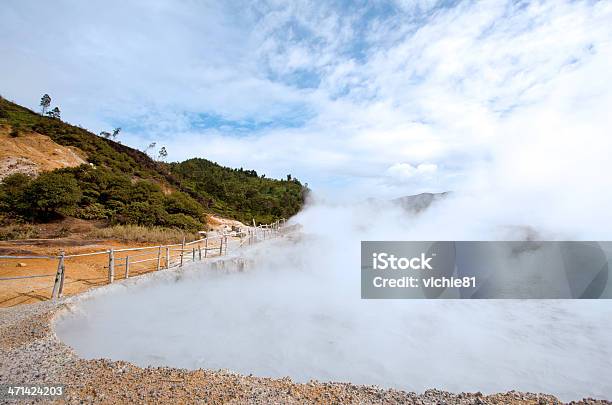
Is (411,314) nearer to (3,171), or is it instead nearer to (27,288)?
(27,288)

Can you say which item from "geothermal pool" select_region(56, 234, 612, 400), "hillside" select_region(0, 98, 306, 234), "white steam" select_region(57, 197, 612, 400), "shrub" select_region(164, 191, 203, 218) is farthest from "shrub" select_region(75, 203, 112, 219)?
"geothermal pool" select_region(56, 234, 612, 400)

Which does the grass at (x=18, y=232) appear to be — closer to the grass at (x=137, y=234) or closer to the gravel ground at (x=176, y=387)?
the grass at (x=137, y=234)

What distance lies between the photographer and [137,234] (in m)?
14.9

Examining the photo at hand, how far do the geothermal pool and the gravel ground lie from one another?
0.93 m

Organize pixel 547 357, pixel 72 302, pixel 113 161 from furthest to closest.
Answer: pixel 113 161 → pixel 72 302 → pixel 547 357

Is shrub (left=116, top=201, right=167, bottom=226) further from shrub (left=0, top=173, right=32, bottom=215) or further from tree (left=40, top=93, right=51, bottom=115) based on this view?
tree (left=40, top=93, right=51, bottom=115)

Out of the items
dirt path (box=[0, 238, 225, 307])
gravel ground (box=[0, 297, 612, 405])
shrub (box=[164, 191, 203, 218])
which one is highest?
shrub (box=[164, 191, 203, 218])

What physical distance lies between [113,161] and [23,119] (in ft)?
34.3

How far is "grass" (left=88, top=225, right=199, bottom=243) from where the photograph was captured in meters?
14.3

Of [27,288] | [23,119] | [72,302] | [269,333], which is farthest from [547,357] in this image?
[23,119]

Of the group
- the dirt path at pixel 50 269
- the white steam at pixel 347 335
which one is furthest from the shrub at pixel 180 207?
the white steam at pixel 347 335

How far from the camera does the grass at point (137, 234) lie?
14.3 m

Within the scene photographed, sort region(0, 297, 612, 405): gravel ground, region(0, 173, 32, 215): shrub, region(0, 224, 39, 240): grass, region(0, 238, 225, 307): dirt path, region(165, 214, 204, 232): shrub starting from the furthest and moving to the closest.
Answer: region(165, 214, 204, 232): shrub → region(0, 173, 32, 215): shrub → region(0, 224, 39, 240): grass → region(0, 238, 225, 307): dirt path → region(0, 297, 612, 405): gravel ground

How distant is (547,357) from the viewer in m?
5.05
